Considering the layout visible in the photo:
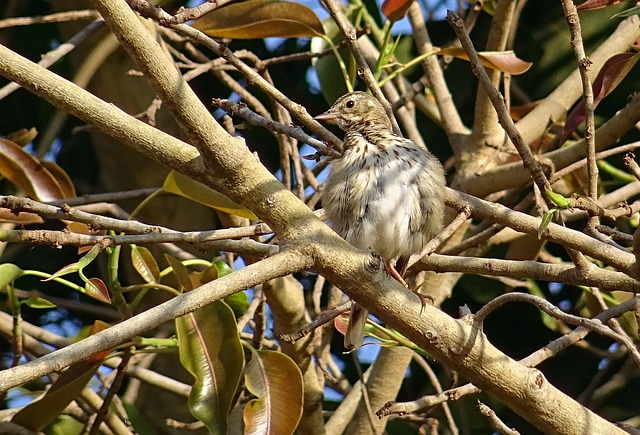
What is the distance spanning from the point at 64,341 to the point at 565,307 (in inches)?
89.9

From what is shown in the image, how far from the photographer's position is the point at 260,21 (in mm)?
3314

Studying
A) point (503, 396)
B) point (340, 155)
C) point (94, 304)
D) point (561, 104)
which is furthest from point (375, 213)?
point (94, 304)

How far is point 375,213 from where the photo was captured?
11.4ft

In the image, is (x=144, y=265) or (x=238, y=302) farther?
(x=238, y=302)

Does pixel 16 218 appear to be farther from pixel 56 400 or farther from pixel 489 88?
pixel 489 88

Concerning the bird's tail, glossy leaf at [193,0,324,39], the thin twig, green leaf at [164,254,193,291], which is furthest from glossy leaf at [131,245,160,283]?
the thin twig

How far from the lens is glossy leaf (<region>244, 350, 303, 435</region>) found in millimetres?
2779

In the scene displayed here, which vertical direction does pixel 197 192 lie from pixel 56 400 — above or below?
above

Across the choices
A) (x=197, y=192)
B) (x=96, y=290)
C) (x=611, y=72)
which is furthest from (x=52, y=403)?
(x=611, y=72)

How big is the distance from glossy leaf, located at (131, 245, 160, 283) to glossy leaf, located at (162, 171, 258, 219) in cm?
27

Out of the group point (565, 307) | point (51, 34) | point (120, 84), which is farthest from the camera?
point (51, 34)

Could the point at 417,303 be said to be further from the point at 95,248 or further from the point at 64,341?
the point at 64,341

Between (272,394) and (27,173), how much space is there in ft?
3.50

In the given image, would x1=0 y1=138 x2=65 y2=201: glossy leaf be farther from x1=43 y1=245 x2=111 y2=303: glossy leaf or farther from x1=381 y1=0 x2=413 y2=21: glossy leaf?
x1=381 y1=0 x2=413 y2=21: glossy leaf
